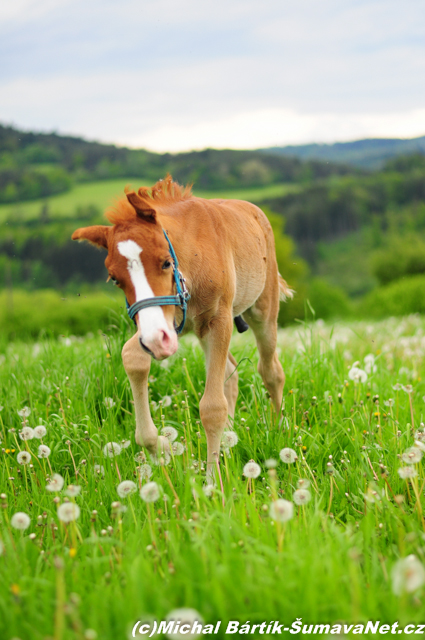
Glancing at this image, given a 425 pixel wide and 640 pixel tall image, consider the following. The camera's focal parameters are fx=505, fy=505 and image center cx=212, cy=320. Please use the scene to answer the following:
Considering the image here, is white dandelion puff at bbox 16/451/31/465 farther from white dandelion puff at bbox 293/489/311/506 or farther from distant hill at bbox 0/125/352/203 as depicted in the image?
distant hill at bbox 0/125/352/203

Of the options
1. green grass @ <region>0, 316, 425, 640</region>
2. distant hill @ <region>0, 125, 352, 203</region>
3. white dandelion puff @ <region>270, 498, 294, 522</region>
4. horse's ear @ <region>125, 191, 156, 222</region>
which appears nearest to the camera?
green grass @ <region>0, 316, 425, 640</region>

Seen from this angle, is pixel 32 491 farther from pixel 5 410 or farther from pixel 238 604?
pixel 238 604

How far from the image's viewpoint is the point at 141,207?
9.42 ft

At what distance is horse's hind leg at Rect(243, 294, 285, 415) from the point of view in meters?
4.60

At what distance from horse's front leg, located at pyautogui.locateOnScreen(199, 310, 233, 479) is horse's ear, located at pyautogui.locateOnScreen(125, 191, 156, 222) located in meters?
0.90

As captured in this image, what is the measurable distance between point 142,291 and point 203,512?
1.16 metres

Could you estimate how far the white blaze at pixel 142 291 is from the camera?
254 cm

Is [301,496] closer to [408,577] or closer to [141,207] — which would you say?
[408,577]

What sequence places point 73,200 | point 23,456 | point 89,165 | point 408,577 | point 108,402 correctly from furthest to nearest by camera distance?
point 89,165
point 73,200
point 108,402
point 23,456
point 408,577

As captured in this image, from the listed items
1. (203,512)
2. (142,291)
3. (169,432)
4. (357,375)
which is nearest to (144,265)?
(142,291)

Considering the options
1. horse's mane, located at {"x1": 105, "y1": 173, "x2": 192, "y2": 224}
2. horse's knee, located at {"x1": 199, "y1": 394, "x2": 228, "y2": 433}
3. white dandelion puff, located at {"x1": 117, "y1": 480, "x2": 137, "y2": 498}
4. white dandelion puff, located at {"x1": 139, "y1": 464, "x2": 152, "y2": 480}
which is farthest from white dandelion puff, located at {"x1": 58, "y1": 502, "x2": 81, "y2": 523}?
horse's mane, located at {"x1": 105, "y1": 173, "x2": 192, "y2": 224}

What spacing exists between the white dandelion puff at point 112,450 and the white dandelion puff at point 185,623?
175 cm

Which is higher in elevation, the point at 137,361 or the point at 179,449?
the point at 137,361

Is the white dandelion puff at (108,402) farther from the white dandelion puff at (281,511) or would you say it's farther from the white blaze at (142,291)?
the white dandelion puff at (281,511)
